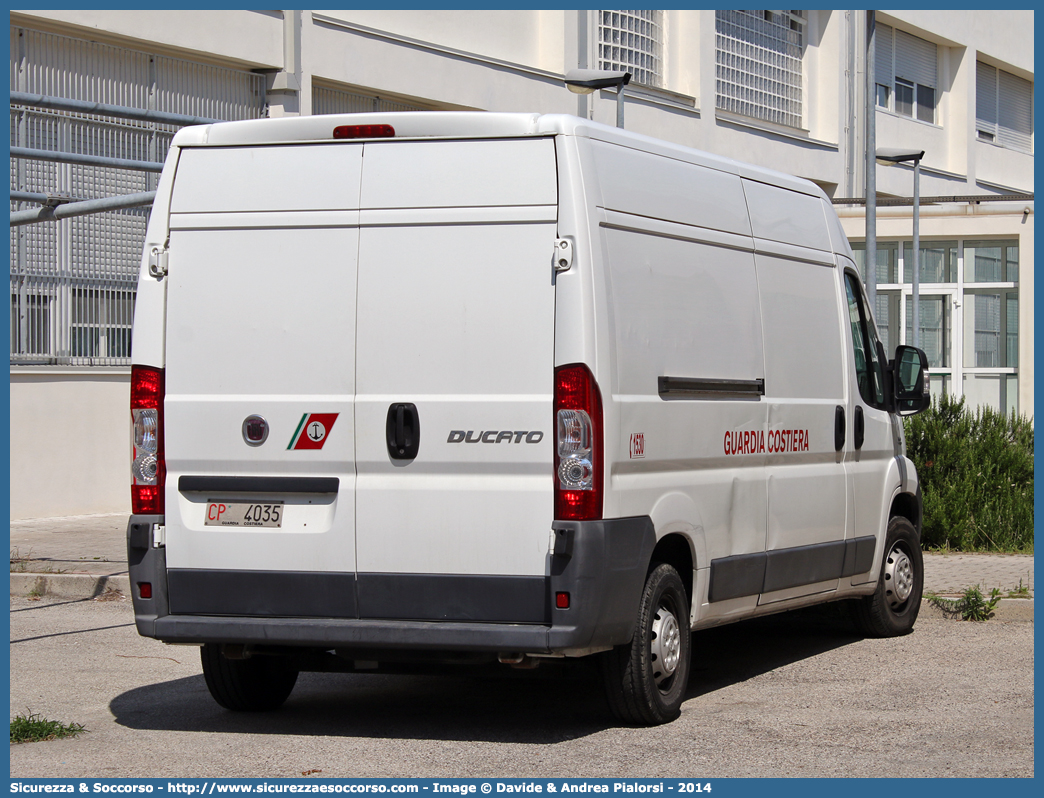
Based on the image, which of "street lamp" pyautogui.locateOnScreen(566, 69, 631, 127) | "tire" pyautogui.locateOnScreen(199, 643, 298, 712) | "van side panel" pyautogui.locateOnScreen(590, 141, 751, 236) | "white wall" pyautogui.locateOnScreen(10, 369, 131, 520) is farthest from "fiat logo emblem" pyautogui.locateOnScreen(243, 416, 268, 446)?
"street lamp" pyautogui.locateOnScreen(566, 69, 631, 127)

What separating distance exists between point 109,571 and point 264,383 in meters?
5.83

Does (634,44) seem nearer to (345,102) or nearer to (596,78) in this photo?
(345,102)

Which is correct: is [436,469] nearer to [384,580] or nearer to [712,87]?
[384,580]

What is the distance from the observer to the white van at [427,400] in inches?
246

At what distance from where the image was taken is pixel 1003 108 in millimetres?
40062

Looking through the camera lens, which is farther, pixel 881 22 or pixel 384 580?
pixel 881 22

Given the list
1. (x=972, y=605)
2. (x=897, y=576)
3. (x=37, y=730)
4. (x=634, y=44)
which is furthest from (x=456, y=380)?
(x=634, y=44)

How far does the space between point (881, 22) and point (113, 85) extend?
2121cm

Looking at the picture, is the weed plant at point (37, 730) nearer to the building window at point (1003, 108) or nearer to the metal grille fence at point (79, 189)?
the metal grille fence at point (79, 189)

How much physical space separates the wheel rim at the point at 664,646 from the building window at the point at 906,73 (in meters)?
29.3

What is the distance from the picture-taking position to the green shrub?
44.0ft

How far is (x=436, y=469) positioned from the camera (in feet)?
21.0

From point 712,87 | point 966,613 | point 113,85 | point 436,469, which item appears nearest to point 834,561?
point 966,613
